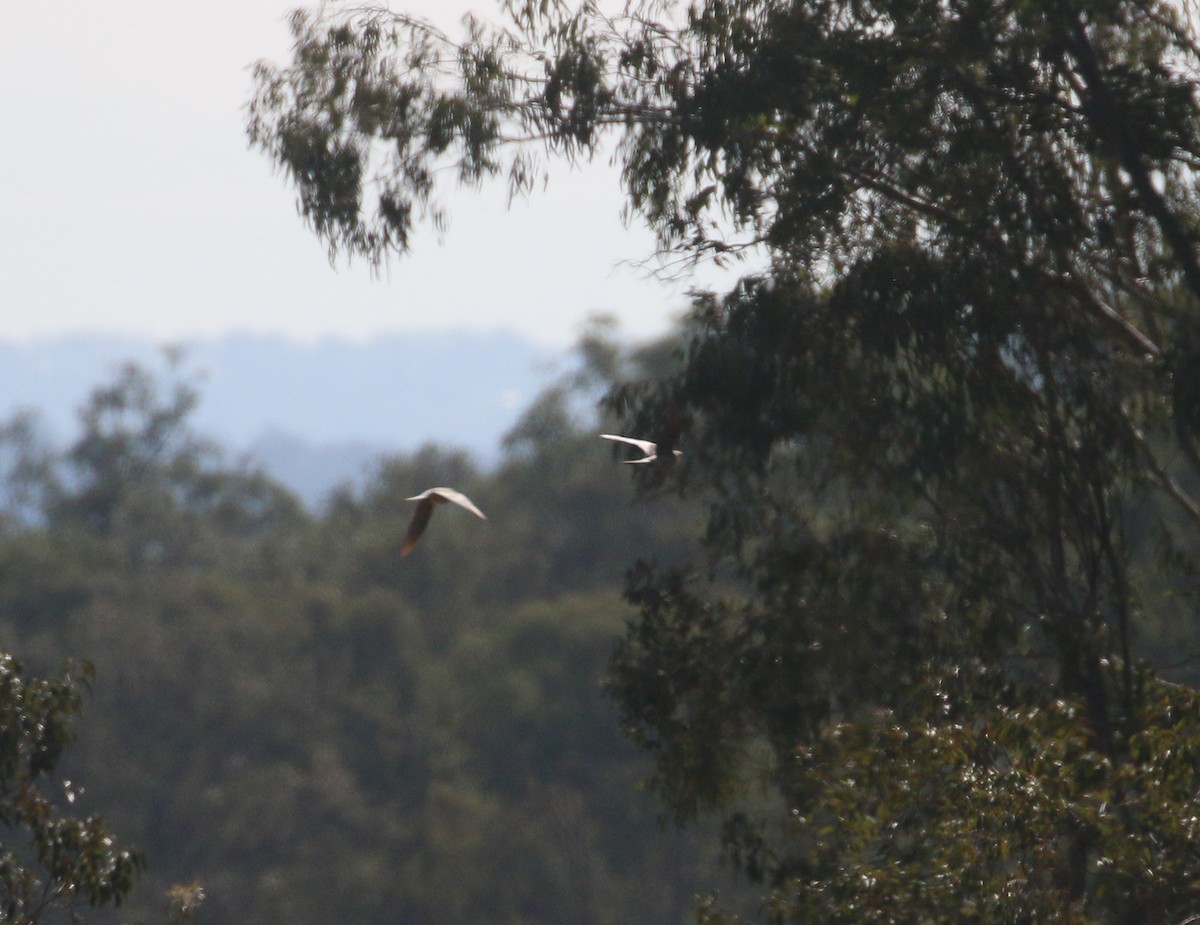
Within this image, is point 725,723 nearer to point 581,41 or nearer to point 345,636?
point 581,41

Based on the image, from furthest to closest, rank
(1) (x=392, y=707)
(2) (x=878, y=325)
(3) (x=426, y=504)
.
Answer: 1. (1) (x=392, y=707)
2. (2) (x=878, y=325)
3. (3) (x=426, y=504)

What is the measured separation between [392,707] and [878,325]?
22.0 metres

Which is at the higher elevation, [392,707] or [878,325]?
[878,325]

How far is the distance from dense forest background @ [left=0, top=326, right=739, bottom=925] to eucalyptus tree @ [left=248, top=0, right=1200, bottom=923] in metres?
14.9

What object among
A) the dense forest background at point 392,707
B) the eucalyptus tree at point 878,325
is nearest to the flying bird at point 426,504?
the eucalyptus tree at point 878,325

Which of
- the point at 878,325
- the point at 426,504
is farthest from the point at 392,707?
the point at 426,504

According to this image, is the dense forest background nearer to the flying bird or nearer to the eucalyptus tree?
the eucalyptus tree

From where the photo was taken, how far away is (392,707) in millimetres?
28578

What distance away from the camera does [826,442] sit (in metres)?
8.18

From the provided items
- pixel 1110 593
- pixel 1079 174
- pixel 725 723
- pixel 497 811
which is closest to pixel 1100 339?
pixel 1079 174

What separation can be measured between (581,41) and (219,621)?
889 inches

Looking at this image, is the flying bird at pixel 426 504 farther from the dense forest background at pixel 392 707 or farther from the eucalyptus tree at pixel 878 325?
the dense forest background at pixel 392 707

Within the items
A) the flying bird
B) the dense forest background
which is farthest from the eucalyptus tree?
the dense forest background

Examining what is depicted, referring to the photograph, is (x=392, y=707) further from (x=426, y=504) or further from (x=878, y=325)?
(x=426, y=504)
